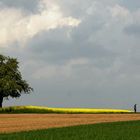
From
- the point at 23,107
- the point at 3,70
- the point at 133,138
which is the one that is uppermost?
the point at 3,70

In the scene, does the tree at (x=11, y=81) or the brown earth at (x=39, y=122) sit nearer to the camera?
the brown earth at (x=39, y=122)

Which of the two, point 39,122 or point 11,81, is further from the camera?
point 11,81

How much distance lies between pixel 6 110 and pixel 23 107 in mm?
3657

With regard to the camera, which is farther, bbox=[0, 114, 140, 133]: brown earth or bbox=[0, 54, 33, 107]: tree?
bbox=[0, 54, 33, 107]: tree

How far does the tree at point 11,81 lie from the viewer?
109 meters

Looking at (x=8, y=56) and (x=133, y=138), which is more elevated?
(x=8, y=56)

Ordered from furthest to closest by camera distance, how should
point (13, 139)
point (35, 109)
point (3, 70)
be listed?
point (3, 70), point (35, 109), point (13, 139)

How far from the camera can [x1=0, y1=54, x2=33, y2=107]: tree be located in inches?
4305

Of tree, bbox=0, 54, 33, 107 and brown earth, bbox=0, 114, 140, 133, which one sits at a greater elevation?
tree, bbox=0, 54, 33, 107

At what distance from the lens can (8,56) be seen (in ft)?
375

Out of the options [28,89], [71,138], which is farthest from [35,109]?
[71,138]

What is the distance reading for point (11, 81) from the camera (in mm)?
110188

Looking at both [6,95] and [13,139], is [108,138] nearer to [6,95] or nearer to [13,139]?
[13,139]

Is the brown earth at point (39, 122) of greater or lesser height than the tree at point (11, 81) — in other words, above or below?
Result: below
